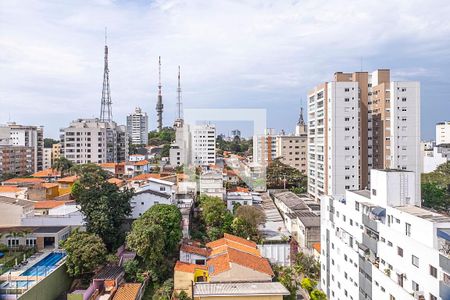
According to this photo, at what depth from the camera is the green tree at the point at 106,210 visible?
334 inches

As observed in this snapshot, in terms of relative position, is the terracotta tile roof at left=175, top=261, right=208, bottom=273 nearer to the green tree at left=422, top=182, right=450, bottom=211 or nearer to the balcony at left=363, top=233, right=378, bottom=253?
the balcony at left=363, top=233, right=378, bottom=253

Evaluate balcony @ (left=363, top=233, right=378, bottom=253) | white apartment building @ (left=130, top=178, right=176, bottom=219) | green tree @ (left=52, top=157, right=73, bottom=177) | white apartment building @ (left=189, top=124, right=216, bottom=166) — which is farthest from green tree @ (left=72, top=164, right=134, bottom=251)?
green tree @ (left=52, top=157, right=73, bottom=177)

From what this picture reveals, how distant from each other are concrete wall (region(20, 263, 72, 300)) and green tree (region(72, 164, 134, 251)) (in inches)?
49.5

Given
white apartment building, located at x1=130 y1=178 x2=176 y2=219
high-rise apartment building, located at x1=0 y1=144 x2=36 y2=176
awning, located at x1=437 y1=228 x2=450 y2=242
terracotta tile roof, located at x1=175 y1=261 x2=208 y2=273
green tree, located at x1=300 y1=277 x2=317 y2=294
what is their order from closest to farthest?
awning, located at x1=437 y1=228 x2=450 y2=242 < terracotta tile roof, located at x1=175 y1=261 x2=208 y2=273 < green tree, located at x1=300 y1=277 x2=317 y2=294 < white apartment building, located at x1=130 y1=178 x2=176 y2=219 < high-rise apartment building, located at x1=0 y1=144 x2=36 y2=176

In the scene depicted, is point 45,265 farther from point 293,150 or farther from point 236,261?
point 293,150

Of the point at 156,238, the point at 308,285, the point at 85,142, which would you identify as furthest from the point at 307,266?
the point at 85,142

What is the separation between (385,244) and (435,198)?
10158 millimetres

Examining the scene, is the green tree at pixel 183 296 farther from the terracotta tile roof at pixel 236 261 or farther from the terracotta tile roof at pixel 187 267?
the terracotta tile roof at pixel 236 261

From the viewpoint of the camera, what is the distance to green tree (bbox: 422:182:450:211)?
1424 cm

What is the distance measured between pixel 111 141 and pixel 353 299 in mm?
19953

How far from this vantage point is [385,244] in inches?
224

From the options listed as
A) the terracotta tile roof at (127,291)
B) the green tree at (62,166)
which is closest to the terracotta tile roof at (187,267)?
the terracotta tile roof at (127,291)

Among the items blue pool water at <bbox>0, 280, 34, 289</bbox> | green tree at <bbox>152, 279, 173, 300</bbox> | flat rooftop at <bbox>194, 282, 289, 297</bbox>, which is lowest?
green tree at <bbox>152, 279, 173, 300</bbox>

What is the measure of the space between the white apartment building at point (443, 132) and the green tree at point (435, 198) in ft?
66.4
